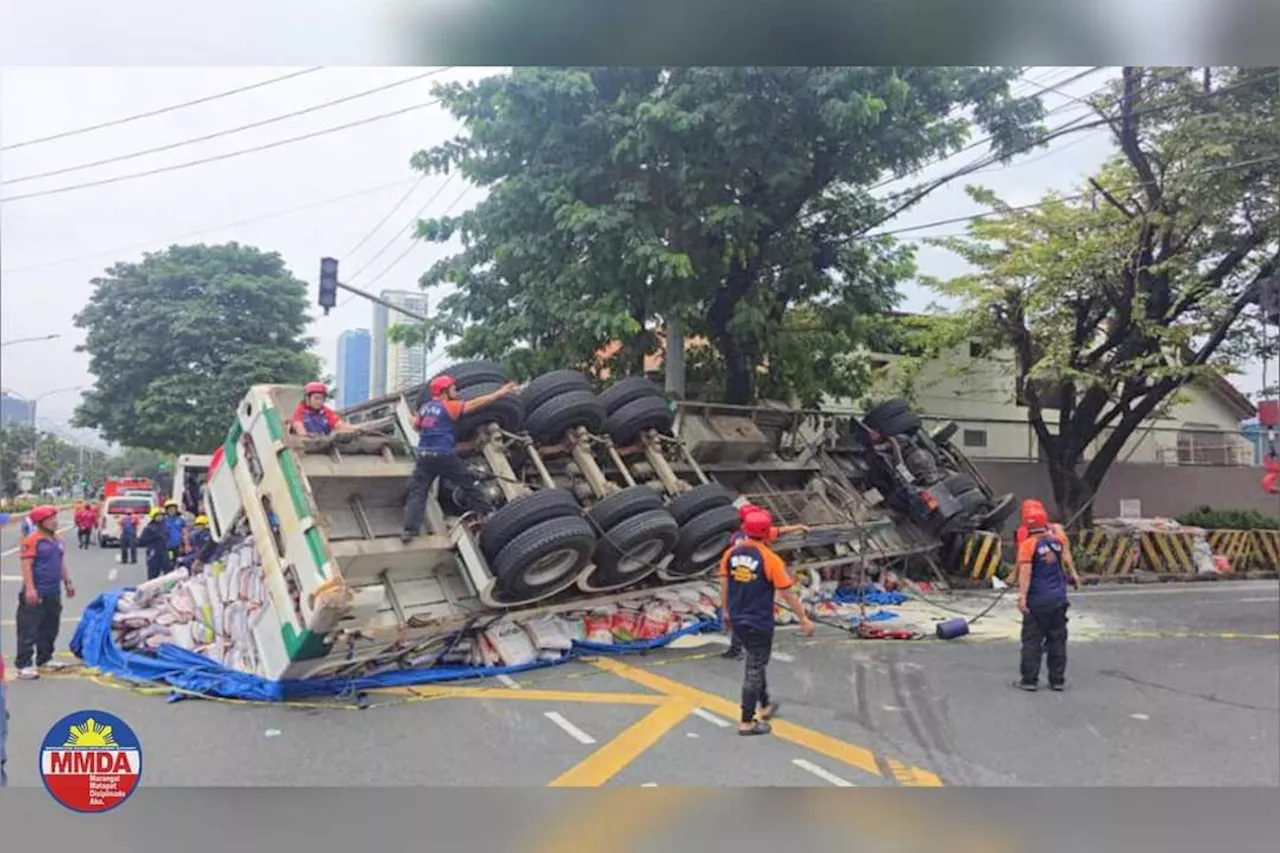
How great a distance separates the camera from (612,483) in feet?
24.5

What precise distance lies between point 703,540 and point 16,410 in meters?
4.69

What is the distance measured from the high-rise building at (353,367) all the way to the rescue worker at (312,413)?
Result: 0.35ft

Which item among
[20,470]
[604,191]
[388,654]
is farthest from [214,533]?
[604,191]

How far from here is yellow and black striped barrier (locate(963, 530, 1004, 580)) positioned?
29.0ft

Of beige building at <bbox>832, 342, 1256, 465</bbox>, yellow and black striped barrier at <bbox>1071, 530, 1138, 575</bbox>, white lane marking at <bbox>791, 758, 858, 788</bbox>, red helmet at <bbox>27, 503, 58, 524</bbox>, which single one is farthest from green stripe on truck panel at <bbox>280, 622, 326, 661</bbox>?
yellow and black striped barrier at <bbox>1071, 530, 1138, 575</bbox>

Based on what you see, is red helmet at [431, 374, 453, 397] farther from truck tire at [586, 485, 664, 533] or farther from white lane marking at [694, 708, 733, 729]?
white lane marking at [694, 708, 733, 729]

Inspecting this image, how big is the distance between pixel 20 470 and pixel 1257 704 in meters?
8.35

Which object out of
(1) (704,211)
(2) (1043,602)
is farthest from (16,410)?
(2) (1043,602)

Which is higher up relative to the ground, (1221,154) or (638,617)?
(1221,154)

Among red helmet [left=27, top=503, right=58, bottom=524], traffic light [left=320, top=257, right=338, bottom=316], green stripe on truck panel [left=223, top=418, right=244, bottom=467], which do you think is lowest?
red helmet [left=27, top=503, right=58, bottom=524]

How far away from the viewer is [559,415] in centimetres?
705

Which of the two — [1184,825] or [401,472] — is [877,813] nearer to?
[1184,825]

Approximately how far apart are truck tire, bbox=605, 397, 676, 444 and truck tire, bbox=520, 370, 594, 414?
18.9 inches

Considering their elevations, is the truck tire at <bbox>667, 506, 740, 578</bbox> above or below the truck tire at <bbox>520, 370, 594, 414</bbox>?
below
